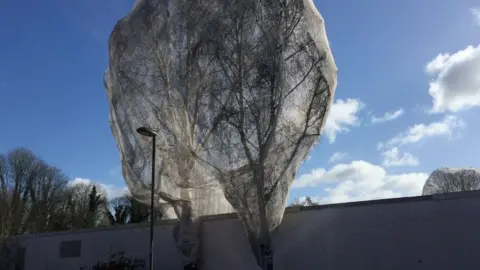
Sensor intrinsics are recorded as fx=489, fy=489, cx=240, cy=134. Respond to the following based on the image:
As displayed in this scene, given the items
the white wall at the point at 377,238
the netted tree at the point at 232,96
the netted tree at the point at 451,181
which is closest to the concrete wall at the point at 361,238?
the white wall at the point at 377,238

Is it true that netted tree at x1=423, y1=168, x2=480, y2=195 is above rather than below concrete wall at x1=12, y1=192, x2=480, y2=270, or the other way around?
above

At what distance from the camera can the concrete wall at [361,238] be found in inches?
573

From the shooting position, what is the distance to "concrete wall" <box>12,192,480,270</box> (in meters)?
14.6

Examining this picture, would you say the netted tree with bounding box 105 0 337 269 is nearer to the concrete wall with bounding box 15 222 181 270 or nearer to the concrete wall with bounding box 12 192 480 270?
the concrete wall with bounding box 12 192 480 270

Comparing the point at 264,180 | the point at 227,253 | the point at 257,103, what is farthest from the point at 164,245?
the point at 257,103

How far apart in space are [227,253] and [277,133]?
5.40 m

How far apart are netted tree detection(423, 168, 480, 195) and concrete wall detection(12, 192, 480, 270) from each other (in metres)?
11.3

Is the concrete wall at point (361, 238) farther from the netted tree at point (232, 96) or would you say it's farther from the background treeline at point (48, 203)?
the background treeline at point (48, 203)

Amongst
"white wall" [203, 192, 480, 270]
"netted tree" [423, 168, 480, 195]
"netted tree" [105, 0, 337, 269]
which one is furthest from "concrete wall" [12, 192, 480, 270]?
"netted tree" [423, 168, 480, 195]

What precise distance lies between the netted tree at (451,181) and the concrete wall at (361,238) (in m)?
11.3

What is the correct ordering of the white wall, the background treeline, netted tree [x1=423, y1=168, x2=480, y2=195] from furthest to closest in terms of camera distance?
the background treeline
netted tree [x1=423, y1=168, x2=480, y2=195]
the white wall

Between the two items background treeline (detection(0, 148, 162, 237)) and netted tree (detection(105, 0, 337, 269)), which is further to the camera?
background treeline (detection(0, 148, 162, 237))

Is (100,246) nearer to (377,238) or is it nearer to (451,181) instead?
(377,238)

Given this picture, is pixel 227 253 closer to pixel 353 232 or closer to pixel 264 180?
pixel 264 180
